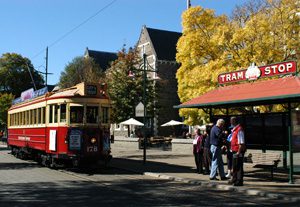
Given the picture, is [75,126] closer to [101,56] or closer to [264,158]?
[264,158]

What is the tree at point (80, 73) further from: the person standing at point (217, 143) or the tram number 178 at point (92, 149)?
the person standing at point (217, 143)

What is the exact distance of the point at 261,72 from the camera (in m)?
14.4

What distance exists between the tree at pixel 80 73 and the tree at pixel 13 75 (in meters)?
19.4

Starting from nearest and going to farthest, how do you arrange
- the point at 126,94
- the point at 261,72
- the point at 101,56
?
the point at 261,72 < the point at 126,94 < the point at 101,56

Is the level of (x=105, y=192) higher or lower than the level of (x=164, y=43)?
lower

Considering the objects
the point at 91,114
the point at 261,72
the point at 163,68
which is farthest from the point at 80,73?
the point at 261,72

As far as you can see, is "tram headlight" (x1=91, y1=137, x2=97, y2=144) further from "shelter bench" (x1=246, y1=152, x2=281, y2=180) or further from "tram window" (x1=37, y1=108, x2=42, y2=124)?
"shelter bench" (x1=246, y1=152, x2=281, y2=180)

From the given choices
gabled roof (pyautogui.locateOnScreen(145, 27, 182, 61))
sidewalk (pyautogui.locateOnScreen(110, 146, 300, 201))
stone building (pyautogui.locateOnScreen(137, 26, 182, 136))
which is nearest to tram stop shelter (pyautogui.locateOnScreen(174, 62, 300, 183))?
sidewalk (pyautogui.locateOnScreen(110, 146, 300, 201))

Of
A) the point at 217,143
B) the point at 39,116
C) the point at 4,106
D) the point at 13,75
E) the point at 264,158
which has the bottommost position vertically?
the point at 264,158

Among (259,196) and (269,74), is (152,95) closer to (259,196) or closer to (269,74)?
(269,74)

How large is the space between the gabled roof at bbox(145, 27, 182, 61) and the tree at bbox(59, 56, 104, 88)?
24.8 feet

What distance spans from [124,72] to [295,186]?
108 feet

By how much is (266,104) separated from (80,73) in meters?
39.8

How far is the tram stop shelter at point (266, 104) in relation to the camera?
12.6m
